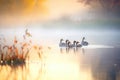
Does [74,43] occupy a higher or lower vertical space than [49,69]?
higher

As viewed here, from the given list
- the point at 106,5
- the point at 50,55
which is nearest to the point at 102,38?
the point at 106,5

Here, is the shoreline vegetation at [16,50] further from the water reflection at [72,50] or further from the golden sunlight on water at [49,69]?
the water reflection at [72,50]

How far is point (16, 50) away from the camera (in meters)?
3.83

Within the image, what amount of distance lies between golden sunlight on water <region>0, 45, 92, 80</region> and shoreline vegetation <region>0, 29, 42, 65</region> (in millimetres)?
58

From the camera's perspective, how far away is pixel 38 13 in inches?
151

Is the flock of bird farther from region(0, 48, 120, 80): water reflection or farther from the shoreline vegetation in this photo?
the shoreline vegetation

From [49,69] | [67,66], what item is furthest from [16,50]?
[67,66]

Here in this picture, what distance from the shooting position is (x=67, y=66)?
3.76 metres

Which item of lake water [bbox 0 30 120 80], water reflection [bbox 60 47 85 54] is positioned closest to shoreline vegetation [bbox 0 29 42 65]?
lake water [bbox 0 30 120 80]

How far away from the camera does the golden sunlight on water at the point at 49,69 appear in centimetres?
373

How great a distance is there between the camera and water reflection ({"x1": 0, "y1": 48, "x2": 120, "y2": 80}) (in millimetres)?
3727

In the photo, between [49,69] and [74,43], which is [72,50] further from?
[49,69]

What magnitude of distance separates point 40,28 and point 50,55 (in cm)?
32

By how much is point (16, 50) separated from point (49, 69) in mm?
430
